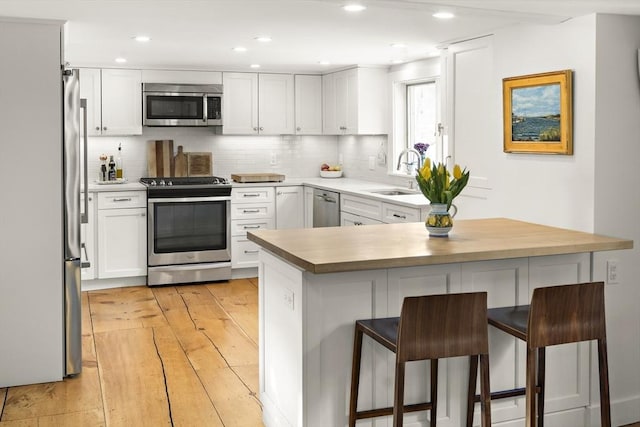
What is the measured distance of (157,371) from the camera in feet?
14.4

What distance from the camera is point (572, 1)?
3.30 metres

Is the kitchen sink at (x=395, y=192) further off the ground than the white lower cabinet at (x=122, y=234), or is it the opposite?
the kitchen sink at (x=395, y=192)

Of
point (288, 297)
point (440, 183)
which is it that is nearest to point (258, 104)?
point (440, 183)

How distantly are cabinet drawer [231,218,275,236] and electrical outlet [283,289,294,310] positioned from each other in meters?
3.98

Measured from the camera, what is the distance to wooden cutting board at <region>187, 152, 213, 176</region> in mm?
7461

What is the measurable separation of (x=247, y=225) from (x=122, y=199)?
4.13 feet

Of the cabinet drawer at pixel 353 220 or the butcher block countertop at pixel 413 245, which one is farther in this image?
the cabinet drawer at pixel 353 220

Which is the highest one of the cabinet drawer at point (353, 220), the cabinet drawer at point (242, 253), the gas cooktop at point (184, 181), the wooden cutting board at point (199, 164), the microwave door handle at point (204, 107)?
the microwave door handle at point (204, 107)

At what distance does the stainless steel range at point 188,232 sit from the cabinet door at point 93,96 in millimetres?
703

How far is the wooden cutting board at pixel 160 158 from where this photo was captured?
7.33 meters

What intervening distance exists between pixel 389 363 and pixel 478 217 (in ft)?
5.78

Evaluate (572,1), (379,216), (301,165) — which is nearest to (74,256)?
(379,216)

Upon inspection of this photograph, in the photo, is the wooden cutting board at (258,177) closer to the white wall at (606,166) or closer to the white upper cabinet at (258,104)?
the white upper cabinet at (258,104)

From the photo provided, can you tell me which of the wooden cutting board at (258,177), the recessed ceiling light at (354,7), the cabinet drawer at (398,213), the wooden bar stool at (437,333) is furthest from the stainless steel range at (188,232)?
the wooden bar stool at (437,333)
